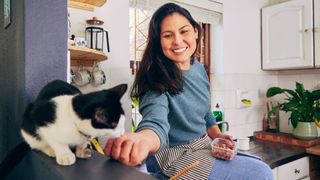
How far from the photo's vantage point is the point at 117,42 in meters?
1.48

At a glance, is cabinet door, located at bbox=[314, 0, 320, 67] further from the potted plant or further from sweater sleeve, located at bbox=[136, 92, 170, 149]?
sweater sleeve, located at bbox=[136, 92, 170, 149]

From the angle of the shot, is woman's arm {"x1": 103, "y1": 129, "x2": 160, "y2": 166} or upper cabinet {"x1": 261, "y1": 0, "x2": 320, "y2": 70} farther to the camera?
upper cabinet {"x1": 261, "y1": 0, "x2": 320, "y2": 70}

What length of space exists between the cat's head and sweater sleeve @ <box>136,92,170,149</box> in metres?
0.17

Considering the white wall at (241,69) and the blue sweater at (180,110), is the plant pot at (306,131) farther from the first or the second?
the blue sweater at (180,110)

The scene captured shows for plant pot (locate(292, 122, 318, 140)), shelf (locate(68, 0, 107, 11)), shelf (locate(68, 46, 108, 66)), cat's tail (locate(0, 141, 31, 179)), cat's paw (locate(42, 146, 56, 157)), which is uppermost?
shelf (locate(68, 0, 107, 11))

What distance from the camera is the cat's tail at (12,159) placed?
55 centimetres

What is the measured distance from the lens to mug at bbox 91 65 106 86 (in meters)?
1.32

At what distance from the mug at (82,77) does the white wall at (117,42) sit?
0.09 metres

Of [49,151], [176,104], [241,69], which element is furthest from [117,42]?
[241,69]

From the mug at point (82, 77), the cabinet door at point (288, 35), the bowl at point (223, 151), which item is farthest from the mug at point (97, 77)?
the cabinet door at point (288, 35)

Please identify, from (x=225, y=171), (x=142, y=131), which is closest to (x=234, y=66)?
(x=225, y=171)

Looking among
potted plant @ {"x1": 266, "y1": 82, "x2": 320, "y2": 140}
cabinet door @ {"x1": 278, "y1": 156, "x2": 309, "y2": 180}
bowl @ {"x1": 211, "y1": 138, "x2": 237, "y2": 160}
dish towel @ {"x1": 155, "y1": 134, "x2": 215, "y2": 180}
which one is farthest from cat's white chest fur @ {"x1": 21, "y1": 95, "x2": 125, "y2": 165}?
potted plant @ {"x1": 266, "y1": 82, "x2": 320, "y2": 140}

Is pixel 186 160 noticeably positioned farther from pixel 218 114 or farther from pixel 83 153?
pixel 218 114

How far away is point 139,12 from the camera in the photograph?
187 centimetres
